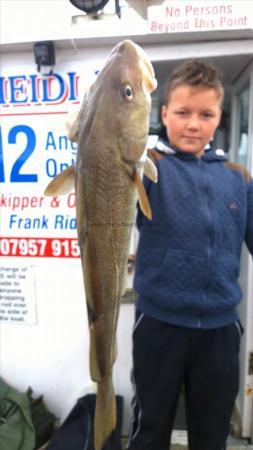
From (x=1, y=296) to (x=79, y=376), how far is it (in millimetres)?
825

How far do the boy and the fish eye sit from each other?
76 cm

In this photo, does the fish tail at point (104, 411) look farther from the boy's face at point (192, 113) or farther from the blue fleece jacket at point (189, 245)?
the boy's face at point (192, 113)

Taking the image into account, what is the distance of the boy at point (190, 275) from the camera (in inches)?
70.5

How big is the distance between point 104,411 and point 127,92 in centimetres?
104

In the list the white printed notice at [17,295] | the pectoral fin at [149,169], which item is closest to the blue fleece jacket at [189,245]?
the pectoral fin at [149,169]

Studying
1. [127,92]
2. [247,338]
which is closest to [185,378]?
[247,338]

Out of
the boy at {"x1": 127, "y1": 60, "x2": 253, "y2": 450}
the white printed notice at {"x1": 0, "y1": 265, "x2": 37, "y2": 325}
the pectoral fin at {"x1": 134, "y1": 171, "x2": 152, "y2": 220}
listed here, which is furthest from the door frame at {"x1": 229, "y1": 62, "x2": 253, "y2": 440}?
the pectoral fin at {"x1": 134, "y1": 171, "x2": 152, "y2": 220}

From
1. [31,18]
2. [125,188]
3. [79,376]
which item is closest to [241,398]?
[79,376]

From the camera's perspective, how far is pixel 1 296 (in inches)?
111

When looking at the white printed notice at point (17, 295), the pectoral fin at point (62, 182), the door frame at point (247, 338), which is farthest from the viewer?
the white printed notice at point (17, 295)

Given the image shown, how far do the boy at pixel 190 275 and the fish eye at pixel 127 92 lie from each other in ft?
2.49

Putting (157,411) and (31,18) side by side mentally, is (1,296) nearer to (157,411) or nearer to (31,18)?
(157,411)

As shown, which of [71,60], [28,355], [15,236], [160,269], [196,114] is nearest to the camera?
[196,114]

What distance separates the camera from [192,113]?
1.70 metres
